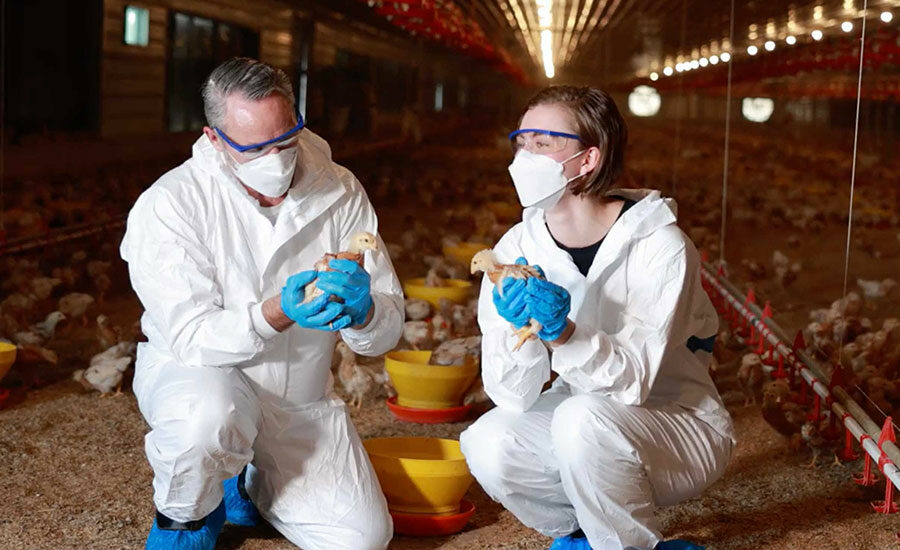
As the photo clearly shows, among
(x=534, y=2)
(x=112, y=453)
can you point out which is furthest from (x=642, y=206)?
(x=534, y=2)

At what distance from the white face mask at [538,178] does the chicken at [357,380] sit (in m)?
1.92

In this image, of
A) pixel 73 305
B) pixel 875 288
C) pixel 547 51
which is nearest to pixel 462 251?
pixel 875 288

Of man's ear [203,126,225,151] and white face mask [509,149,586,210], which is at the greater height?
man's ear [203,126,225,151]

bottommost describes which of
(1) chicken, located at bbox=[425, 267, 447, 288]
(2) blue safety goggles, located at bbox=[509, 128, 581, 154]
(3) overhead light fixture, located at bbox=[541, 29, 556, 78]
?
(1) chicken, located at bbox=[425, 267, 447, 288]

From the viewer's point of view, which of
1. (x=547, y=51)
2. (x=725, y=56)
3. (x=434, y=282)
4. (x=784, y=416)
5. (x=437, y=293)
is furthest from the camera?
(x=547, y=51)

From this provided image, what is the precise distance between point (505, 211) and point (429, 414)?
7.26 metres

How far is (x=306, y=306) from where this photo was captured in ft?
9.20

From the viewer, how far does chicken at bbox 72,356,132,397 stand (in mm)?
4738

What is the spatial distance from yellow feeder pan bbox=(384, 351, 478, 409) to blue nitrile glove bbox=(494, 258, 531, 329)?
1.78m

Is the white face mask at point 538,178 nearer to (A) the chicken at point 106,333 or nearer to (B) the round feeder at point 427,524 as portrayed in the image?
(B) the round feeder at point 427,524

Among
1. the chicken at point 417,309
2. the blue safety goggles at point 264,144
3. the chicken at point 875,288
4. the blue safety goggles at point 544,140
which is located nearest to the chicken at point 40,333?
the chicken at point 417,309

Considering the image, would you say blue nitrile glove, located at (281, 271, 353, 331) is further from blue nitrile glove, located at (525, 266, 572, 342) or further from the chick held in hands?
blue nitrile glove, located at (525, 266, 572, 342)

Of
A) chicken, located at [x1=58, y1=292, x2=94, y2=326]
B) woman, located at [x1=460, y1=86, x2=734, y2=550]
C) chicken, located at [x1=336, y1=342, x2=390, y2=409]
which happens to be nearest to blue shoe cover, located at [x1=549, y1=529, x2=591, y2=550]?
woman, located at [x1=460, y1=86, x2=734, y2=550]

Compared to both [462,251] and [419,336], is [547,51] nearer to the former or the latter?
[462,251]
